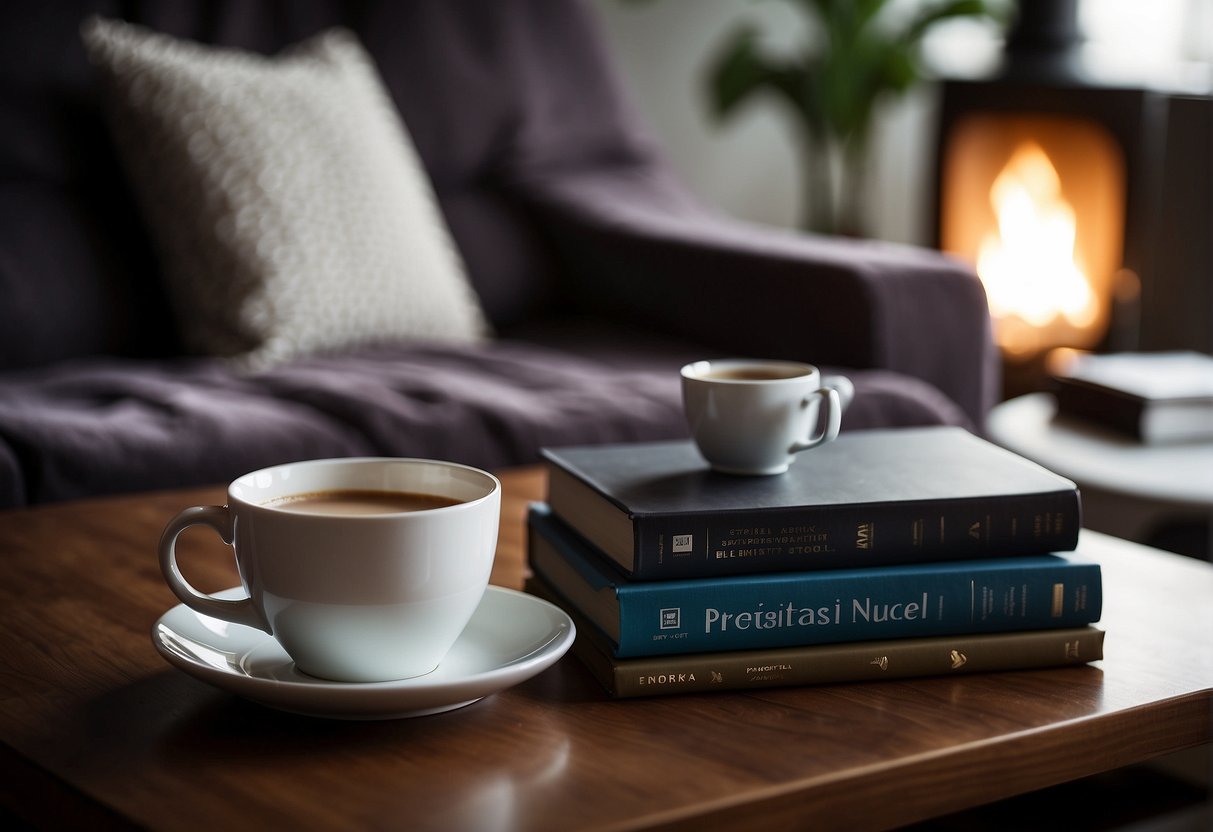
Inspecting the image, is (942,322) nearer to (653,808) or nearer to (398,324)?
(398,324)

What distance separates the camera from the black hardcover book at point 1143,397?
4.96ft

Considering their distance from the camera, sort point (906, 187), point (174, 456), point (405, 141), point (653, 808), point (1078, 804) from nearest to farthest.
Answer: point (653, 808)
point (1078, 804)
point (174, 456)
point (405, 141)
point (906, 187)

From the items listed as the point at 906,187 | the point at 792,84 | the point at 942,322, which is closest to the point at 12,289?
the point at 942,322

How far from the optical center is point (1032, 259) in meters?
2.75

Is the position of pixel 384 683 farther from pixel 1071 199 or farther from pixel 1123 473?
pixel 1071 199

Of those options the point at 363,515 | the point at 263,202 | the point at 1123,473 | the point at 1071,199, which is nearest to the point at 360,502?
the point at 363,515

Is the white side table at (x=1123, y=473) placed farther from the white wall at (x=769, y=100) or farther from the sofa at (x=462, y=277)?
the white wall at (x=769, y=100)

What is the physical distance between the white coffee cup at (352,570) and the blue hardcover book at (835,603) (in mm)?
86

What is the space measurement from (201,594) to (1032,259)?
2.39m

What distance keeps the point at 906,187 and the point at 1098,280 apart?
1.02m

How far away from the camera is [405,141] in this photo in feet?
6.36

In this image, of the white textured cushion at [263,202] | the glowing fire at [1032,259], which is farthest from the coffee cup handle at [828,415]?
the glowing fire at [1032,259]

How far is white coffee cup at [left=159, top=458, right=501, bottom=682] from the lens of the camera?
60 cm

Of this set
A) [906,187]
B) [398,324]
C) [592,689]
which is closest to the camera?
[592,689]
